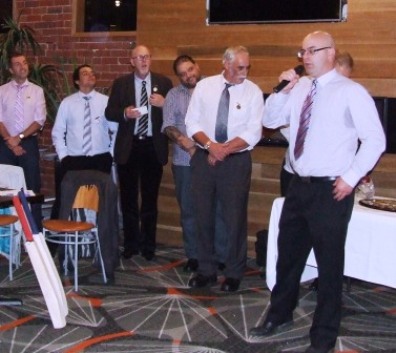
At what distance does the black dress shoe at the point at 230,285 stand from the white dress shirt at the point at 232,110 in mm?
926

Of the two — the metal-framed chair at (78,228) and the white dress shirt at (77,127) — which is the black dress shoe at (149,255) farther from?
the white dress shirt at (77,127)

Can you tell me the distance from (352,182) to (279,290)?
0.85 meters

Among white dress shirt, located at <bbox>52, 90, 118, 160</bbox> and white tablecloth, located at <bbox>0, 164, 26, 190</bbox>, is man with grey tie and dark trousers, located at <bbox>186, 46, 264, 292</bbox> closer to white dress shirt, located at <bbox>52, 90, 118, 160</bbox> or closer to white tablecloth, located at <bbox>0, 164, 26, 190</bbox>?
white dress shirt, located at <bbox>52, 90, 118, 160</bbox>

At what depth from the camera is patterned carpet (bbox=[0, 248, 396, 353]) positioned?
4125mm

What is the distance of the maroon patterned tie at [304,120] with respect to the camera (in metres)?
3.91

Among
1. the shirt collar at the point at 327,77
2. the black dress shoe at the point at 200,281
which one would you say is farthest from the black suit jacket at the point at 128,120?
the shirt collar at the point at 327,77

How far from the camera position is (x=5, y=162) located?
6.59 meters

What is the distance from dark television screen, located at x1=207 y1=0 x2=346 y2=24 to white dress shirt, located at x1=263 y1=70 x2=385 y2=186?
2.13 m

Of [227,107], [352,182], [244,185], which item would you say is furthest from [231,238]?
[352,182]

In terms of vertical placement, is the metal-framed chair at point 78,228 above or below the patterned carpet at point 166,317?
above

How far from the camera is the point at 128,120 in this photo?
596 centimetres

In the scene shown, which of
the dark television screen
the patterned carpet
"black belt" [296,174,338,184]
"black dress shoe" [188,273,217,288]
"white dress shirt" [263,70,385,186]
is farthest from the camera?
the dark television screen

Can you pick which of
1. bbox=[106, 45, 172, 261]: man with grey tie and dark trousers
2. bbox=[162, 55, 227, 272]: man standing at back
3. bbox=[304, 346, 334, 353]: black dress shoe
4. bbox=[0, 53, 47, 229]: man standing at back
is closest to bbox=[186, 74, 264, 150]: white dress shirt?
bbox=[162, 55, 227, 272]: man standing at back

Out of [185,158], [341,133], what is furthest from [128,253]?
[341,133]
